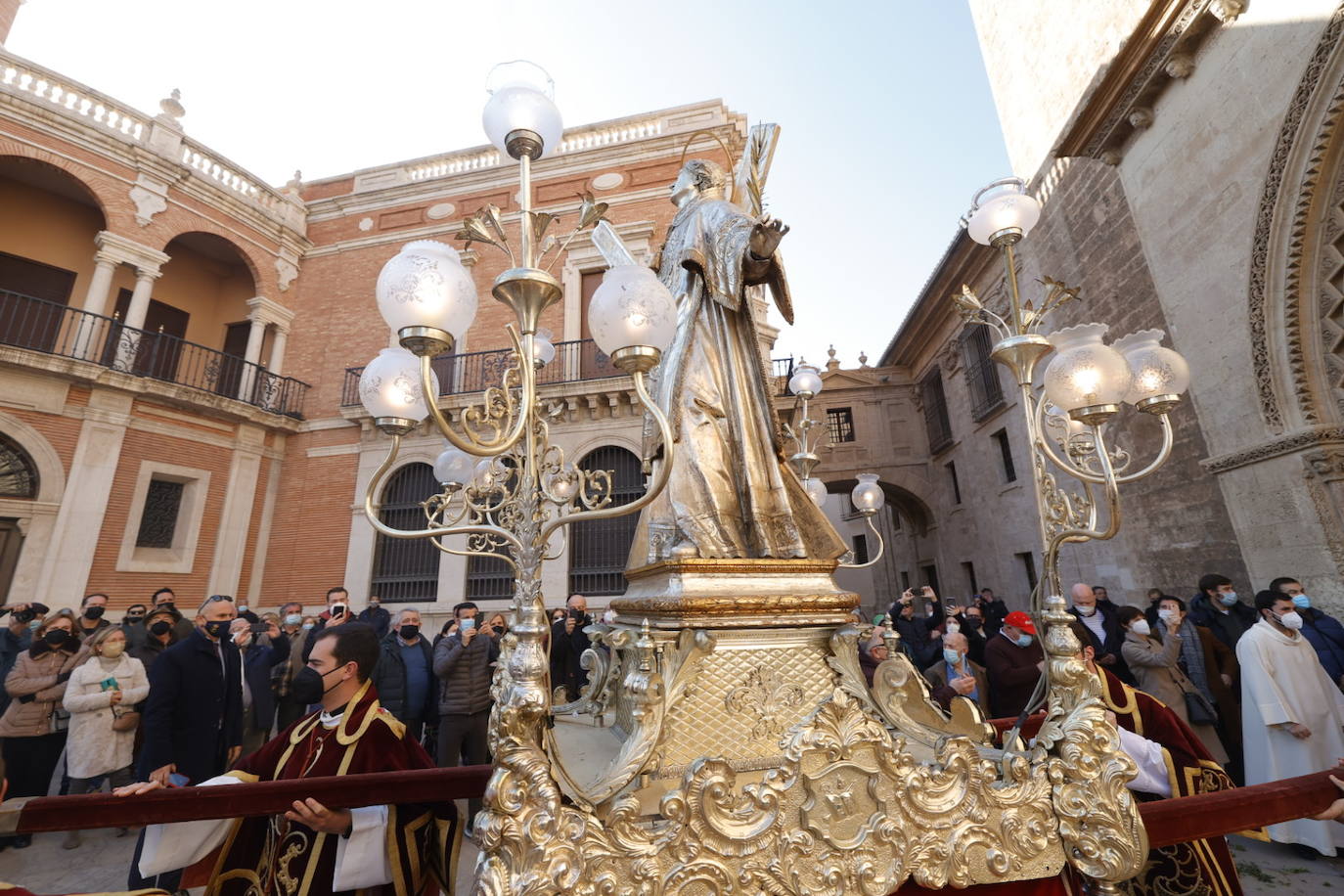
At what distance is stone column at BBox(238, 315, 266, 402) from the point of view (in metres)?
12.1

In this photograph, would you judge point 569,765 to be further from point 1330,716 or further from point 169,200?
point 169,200

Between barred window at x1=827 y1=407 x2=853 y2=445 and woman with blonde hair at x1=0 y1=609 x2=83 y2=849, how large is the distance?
688 inches

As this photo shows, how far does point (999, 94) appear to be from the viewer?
11344 millimetres

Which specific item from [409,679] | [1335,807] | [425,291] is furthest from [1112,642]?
[409,679]

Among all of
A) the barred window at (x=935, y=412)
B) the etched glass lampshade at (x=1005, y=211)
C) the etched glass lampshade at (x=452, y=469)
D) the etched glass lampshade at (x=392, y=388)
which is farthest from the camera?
the barred window at (x=935, y=412)

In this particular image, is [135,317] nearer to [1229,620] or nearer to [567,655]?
[567,655]

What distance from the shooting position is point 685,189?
3164mm

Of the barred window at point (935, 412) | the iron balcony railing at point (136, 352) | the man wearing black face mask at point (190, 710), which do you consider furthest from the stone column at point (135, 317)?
the barred window at point (935, 412)

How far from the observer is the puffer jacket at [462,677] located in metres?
4.73

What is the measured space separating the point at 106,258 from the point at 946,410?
18.8 meters

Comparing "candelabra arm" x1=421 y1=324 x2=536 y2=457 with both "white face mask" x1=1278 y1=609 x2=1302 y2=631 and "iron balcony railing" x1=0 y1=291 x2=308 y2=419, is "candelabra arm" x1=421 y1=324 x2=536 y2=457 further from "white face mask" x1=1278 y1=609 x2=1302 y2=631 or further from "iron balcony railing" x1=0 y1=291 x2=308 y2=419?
"iron balcony railing" x1=0 y1=291 x2=308 y2=419

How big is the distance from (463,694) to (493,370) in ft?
25.0

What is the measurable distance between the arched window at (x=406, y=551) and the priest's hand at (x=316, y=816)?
9.59 m

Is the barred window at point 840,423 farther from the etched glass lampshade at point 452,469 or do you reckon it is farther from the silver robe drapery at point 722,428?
the silver robe drapery at point 722,428
